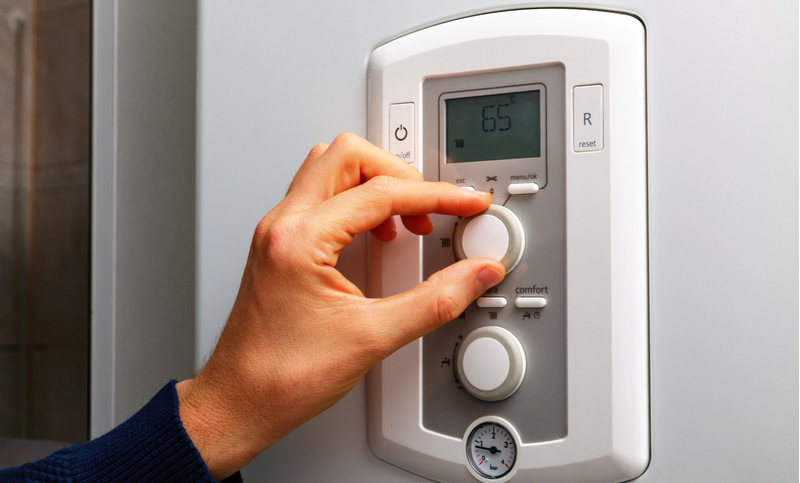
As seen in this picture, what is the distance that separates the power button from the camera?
1.59 ft

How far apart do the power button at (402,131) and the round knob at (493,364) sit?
0.17m

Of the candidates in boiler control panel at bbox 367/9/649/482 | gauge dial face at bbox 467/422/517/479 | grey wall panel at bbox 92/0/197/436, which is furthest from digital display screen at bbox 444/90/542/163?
grey wall panel at bbox 92/0/197/436

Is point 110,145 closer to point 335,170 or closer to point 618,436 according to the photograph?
point 335,170

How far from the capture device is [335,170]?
1.47 ft

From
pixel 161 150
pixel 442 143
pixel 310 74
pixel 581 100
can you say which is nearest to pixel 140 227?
pixel 161 150

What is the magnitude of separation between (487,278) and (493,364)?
2.9 inches

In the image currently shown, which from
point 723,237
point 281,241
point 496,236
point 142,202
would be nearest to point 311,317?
point 281,241

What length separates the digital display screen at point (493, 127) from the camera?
0.45m

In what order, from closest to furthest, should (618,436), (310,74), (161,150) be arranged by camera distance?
(618,436), (310,74), (161,150)

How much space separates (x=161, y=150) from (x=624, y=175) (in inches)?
23.2

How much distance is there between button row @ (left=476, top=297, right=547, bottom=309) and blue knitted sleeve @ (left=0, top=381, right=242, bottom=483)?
0.27 m

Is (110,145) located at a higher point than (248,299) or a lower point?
higher

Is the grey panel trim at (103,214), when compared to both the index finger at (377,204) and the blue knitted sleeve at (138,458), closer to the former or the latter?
the blue knitted sleeve at (138,458)

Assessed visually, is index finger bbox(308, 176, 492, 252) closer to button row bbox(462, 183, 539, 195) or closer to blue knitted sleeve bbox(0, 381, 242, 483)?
button row bbox(462, 183, 539, 195)
